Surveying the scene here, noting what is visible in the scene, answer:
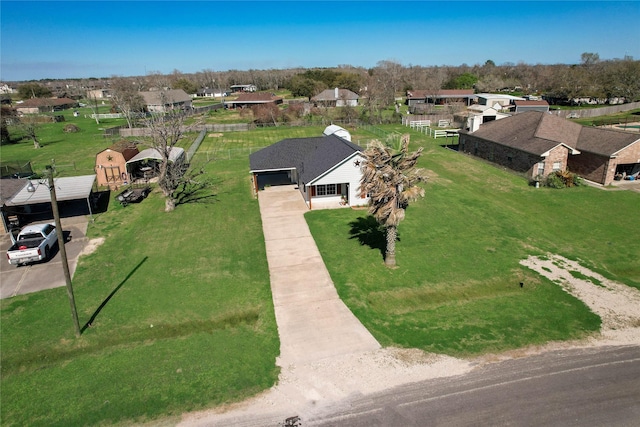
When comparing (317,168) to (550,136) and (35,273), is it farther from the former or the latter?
(550,136)

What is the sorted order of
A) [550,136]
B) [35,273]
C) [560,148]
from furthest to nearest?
1. [550,136]
2. [560,148]
3. [35,273]

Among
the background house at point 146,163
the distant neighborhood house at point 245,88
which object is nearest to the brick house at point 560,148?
the background house at point 146,163

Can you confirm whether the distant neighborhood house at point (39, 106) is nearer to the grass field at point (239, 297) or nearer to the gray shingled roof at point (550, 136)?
the grass field at point (239, 297)

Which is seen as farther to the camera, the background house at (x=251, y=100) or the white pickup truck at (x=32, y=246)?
the background house at (x=251, y=100)

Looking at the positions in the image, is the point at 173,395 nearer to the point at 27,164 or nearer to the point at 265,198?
the point at 265,198

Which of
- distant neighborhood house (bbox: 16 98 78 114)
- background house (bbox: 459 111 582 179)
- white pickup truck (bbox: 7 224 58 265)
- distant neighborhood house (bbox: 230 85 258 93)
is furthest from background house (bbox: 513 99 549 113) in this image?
distant neighborhood house (bbox: 16 98 78 114)

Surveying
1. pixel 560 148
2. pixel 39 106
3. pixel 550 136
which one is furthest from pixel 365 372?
pixel 39 106

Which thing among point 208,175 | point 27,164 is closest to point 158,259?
point 208,175
